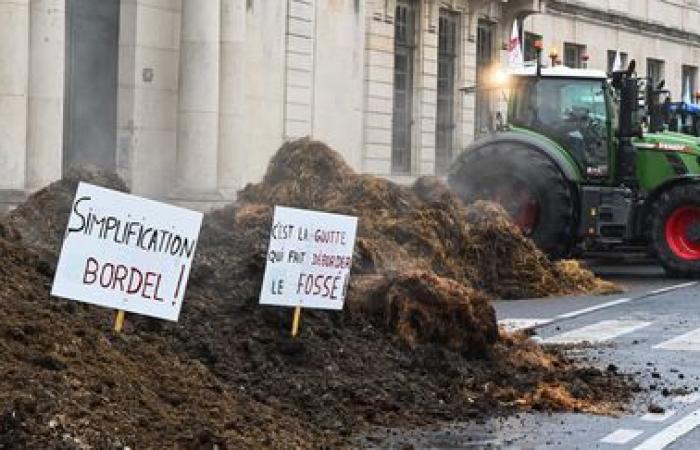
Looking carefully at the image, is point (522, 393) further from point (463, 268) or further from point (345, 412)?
point (463, 268)

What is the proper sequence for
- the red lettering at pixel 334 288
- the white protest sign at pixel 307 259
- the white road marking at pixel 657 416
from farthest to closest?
the red lettering at pixel 334 288
the white protest sign at pixel 307 259
the white road marking at pixel 657 416

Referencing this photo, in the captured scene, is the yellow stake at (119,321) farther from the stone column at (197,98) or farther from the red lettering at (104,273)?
the stone column at (197,98)

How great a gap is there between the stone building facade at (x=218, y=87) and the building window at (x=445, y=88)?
0.12 feet

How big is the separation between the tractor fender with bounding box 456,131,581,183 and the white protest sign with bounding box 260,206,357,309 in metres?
10.0

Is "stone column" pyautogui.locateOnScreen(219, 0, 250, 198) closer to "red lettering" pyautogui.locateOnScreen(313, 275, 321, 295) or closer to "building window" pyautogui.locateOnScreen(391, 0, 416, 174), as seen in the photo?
"building window" pyautogui.locateOnScreen(391, 0, 416, 174)

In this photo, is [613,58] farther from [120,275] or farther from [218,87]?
[120,275]

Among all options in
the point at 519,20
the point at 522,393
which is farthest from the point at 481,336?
the point at 519,20

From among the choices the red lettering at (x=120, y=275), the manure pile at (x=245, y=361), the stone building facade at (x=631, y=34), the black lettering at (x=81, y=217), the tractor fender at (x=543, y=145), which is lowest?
the manure pile at (x=245, y=361)

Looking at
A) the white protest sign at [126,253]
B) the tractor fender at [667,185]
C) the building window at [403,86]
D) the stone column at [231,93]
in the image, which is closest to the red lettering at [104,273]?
the white protest sign at [126,253]

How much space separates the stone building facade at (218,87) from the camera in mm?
18516

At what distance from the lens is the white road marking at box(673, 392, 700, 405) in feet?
32.2

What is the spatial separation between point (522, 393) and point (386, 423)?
1.53m

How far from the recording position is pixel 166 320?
8.98m

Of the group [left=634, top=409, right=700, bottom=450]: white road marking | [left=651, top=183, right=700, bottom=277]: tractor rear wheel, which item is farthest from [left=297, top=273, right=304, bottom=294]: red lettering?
[left=651, top=183, right=700, bottom=277]: tractor rear wheel
